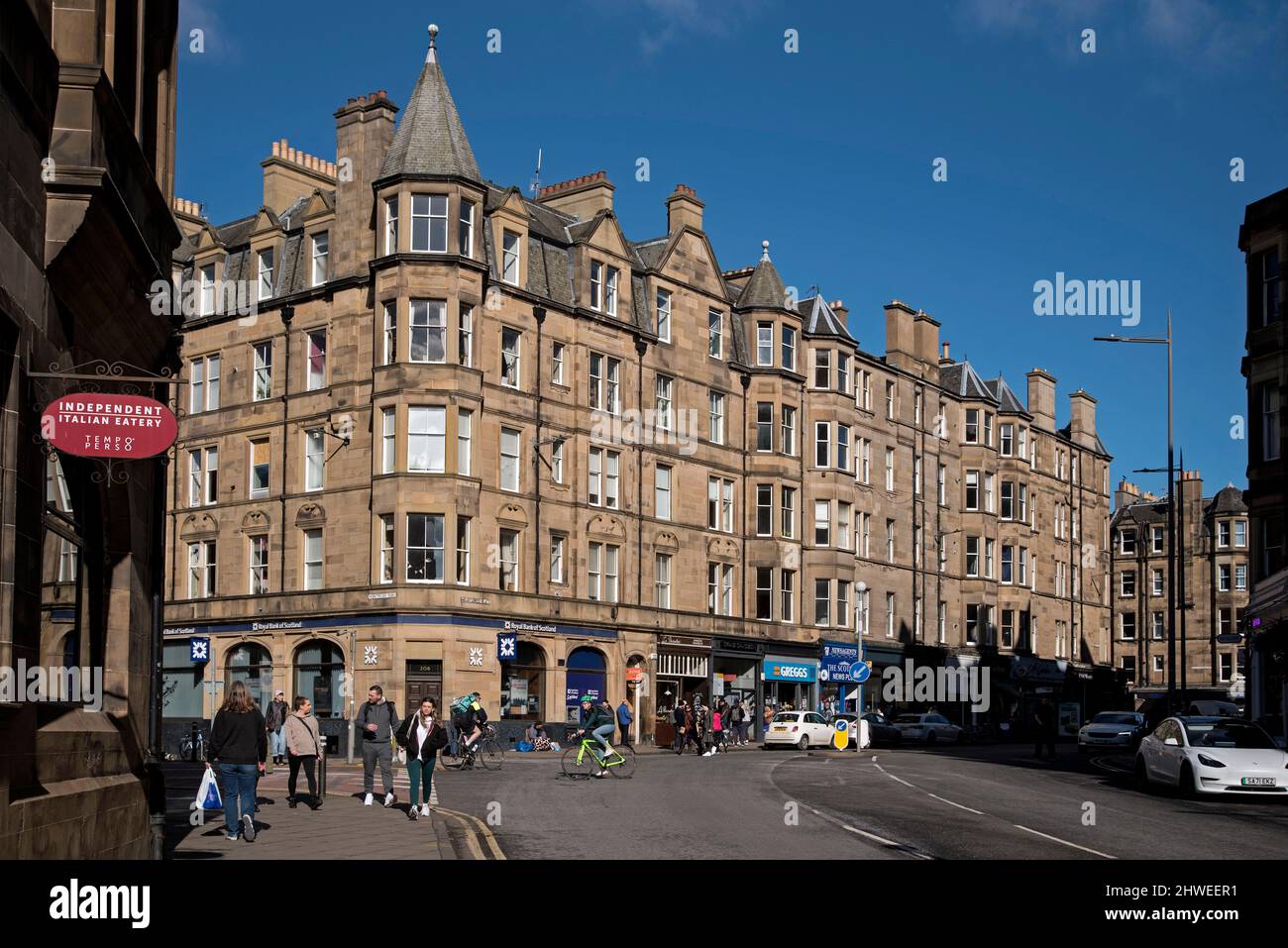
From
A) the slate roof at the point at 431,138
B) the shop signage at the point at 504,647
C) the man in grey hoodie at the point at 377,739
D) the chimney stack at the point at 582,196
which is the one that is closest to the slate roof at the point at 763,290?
the chimney stack at the point at 582,196

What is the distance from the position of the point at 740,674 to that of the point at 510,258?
62.9 ft

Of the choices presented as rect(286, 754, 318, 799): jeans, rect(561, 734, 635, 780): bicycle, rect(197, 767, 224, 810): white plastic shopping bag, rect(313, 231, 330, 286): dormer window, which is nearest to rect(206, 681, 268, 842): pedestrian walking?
rect(197, 767, 224, 810): white plastic shopping bag

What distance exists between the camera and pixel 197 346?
51156mm

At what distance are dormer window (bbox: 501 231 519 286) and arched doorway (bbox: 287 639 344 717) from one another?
517 inches

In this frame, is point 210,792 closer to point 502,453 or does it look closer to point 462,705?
point 462,705

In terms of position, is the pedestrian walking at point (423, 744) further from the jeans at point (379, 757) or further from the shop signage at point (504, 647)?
the shop signage at point (504, 647)

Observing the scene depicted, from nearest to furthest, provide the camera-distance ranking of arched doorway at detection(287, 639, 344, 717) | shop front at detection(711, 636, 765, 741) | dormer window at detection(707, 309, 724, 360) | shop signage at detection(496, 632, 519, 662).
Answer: shop signage at detection(496, 632, 519, 662) → arched doorway at detection(287, 639, 344, 717) → shop front at detection(711, 636, 765, 741) → dormer window at detection(707, 309, 724, 360)

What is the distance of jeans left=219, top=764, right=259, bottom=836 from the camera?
16844mm

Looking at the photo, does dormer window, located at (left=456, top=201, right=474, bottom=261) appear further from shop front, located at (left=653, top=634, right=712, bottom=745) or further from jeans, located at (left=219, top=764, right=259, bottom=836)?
jeans, located at (left=219, top=764, right=259, bottom=836)

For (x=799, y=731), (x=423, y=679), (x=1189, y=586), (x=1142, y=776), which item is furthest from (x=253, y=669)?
(x=1189, y=586)

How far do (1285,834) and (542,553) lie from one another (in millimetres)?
30551

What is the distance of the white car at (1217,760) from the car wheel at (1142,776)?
3 centimetres

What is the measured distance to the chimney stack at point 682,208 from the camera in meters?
55.5
